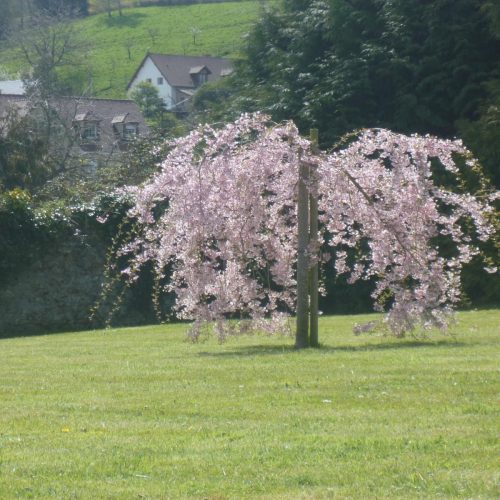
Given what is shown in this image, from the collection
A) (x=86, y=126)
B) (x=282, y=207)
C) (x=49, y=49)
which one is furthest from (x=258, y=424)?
(x=49, y=49)

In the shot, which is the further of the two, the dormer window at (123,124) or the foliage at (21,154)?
the dormer window at (123,124)

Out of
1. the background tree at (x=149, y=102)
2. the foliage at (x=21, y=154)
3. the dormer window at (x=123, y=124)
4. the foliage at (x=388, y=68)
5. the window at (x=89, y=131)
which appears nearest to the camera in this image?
the foliage at (x=388, y=68)

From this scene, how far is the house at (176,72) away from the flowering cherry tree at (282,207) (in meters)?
69.6

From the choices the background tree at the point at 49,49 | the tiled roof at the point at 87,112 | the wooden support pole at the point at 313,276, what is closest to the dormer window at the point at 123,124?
the tiled roof at the point at 87,112

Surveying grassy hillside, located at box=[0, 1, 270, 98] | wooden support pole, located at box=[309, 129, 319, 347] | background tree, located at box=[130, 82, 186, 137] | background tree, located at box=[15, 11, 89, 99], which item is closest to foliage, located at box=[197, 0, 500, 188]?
wooden support pole, located at box=[309, 129, 319, 347]

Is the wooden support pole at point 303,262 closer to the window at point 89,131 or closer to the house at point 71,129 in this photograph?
the house at point 71,129

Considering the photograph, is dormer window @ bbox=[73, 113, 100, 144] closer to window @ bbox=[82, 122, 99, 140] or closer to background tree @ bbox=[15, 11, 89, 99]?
window @ bbox=[82, 122, 99, 140]

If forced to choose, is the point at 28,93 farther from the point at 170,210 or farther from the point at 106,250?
the point at 170,210

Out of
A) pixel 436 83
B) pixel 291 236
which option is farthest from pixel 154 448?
pixel 436 83

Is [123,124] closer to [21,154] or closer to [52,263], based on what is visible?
[21,154]

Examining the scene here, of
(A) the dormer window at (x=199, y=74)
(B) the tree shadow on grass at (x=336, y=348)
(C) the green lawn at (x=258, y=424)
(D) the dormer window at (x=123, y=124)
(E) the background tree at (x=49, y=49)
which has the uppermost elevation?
(A) the dormer window at (x=199, y=74)

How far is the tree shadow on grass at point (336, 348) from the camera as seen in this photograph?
14281 mm

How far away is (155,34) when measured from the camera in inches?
3871

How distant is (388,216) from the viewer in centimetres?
1466
